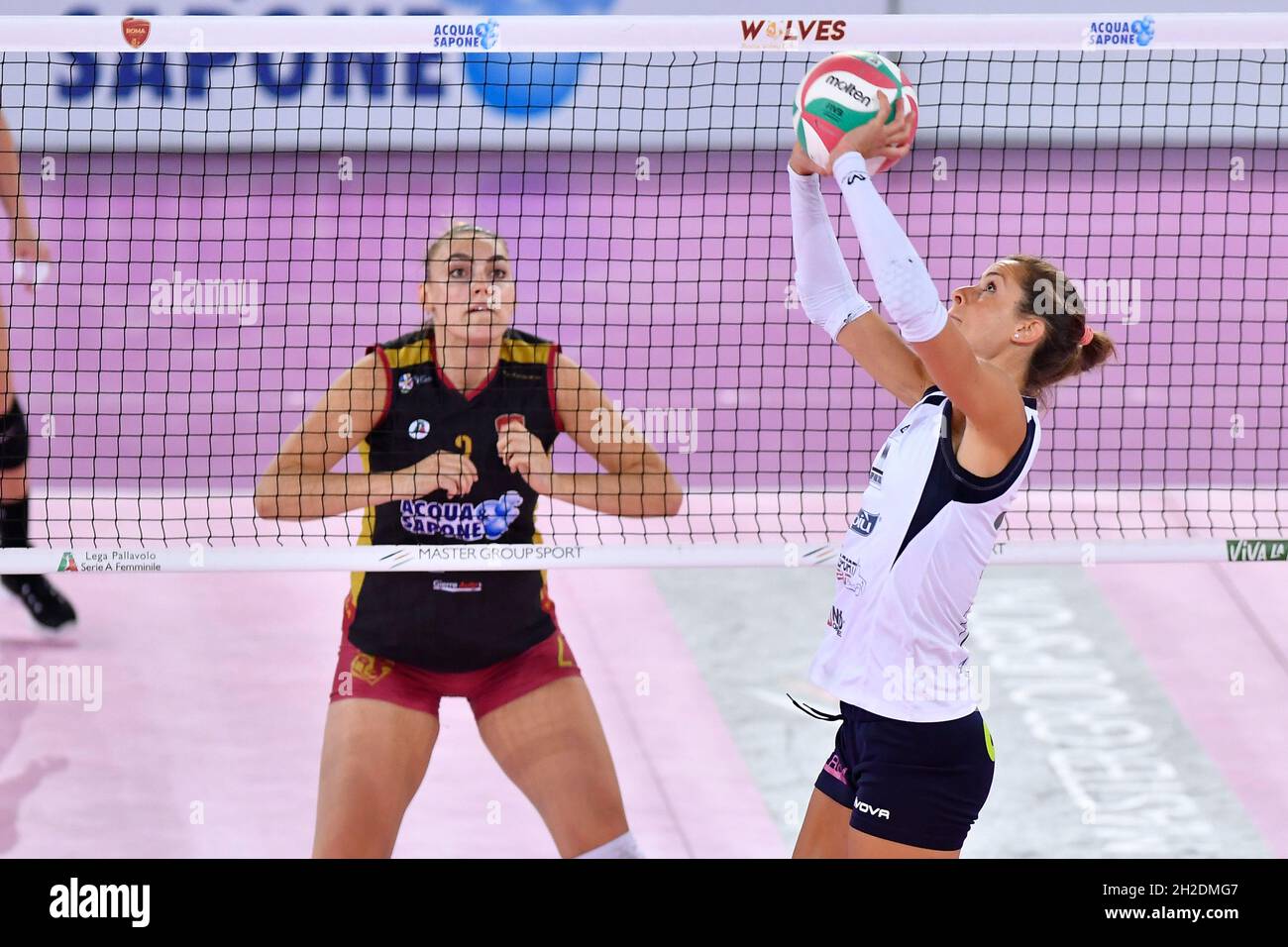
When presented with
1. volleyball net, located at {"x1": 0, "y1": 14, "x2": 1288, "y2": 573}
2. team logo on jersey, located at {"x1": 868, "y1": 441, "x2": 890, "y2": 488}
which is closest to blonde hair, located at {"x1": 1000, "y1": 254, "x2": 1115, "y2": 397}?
team logo on jersey, located at {"x1": 868, "y1": 441, "x2": 890, "y2": 488}

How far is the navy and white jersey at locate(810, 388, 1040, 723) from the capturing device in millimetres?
3795

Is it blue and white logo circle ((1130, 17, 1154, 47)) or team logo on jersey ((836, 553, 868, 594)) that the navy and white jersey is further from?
blue and white logo circle ((1130, 17, 1154, 47))

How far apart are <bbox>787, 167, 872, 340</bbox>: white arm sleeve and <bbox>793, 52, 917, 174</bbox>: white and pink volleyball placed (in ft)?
0.80

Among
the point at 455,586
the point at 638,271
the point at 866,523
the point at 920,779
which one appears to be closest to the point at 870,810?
the point at 920,779

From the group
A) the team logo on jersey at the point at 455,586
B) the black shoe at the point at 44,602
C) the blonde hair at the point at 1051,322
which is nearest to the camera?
the blonde hair at the point at 1051,322

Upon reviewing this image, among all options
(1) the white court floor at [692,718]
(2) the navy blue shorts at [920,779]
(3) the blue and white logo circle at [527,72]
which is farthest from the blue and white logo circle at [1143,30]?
(3) the blue and white logo circle at [527,72]

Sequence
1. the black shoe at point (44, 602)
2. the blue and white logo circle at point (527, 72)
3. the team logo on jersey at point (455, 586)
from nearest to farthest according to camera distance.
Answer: the team logo on jersey at point (455, 586) < the black shoe at point (44, 602) < the blue and white logo circle at point (527, 72)

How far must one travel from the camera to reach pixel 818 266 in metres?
4.26

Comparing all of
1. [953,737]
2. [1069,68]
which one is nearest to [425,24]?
[953,737]

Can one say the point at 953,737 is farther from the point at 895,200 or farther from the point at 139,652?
the point at 895,200

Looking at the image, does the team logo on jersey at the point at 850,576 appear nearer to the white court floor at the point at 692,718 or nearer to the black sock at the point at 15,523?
the white court floor at the point at 692,718

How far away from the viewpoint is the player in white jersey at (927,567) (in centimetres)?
376

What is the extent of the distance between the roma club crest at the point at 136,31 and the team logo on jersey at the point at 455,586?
1.95m

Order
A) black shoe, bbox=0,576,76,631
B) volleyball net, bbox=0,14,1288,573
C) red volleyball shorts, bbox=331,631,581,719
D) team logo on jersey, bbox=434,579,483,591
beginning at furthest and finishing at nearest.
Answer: volleyball net, bbox=0,14,1288,573, black shoe, bbox=0,576,76,631, team logo on jersey, bbox=434,579,483,591, red volleyball shorts, bbox=331,631,581,719
